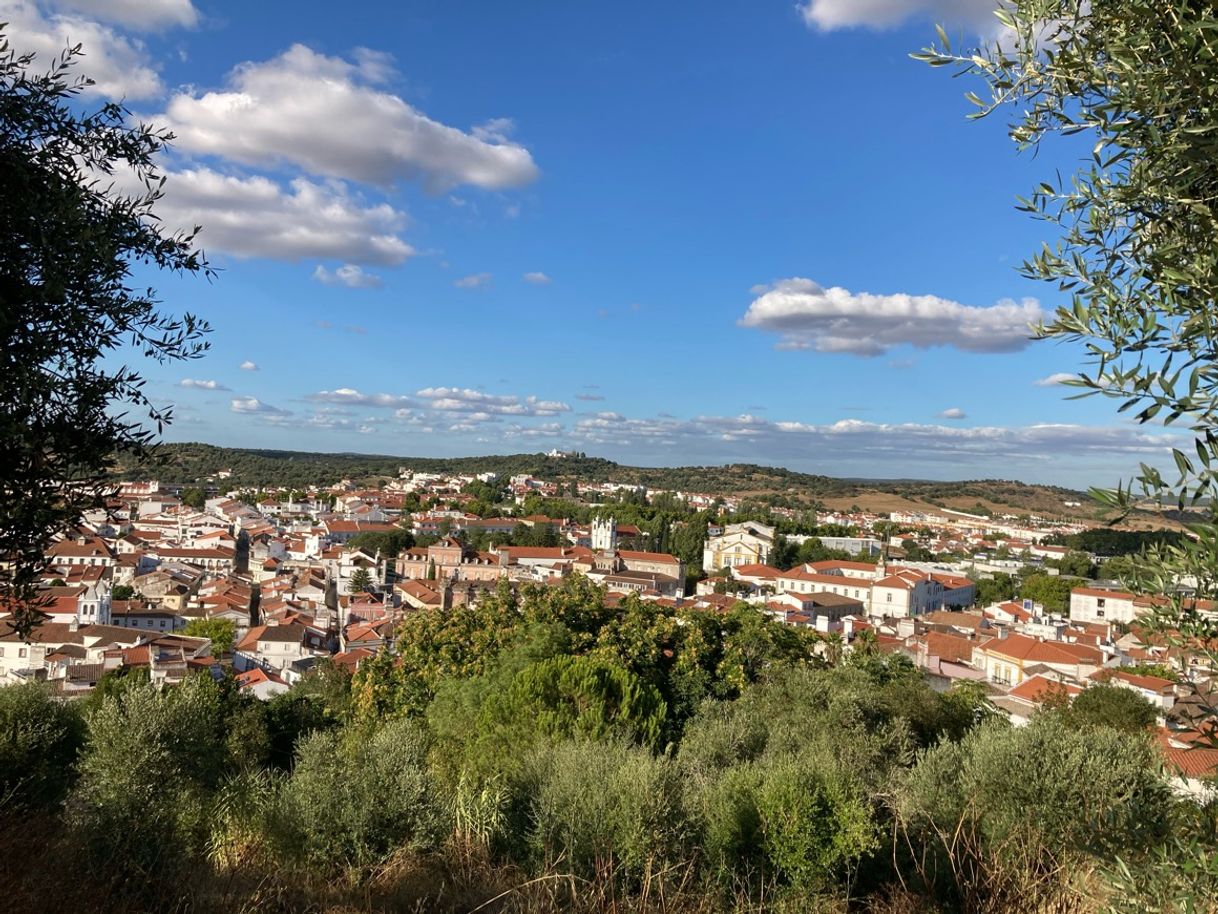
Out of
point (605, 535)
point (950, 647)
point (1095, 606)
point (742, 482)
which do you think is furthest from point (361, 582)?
point (742, 482)

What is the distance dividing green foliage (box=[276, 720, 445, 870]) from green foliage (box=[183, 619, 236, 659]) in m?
38.1

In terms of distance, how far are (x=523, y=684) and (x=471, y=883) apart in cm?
806

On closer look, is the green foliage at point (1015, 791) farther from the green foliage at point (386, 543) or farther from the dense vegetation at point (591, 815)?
the green foliage at point (386, 543)

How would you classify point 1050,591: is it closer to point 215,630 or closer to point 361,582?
point 361,582

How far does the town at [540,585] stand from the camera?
2291 cm

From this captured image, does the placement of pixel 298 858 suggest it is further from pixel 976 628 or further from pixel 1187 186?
pixel 976 628

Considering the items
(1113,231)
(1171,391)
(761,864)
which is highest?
(1113,231)

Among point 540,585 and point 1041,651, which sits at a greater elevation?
point 540,585

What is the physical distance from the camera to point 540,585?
2483 cm

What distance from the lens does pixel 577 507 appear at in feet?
381

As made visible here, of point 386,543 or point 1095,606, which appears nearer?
point 1095,606

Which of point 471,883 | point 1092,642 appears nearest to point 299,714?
point 471,883

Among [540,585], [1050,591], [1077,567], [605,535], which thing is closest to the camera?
[540,585]

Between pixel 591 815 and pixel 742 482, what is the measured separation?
171 meters
